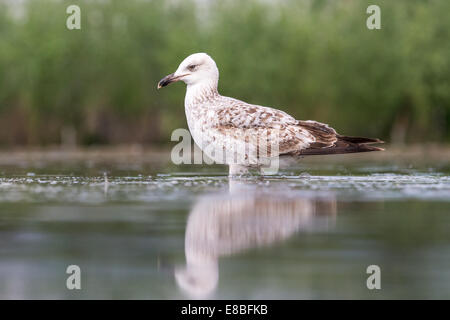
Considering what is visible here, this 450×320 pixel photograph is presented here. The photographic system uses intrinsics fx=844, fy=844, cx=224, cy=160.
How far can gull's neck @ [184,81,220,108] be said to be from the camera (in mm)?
10898

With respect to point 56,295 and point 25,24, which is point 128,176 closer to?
point 56,295

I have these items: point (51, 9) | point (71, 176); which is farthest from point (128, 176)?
point (51, 9)

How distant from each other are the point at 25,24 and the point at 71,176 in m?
26.2

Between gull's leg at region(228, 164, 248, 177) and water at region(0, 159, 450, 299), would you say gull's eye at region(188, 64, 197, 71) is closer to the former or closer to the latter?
gull's leg at region(228, 164, 248, 177)

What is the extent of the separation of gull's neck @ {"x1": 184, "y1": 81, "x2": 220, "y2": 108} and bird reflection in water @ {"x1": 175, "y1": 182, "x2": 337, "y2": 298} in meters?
2.21

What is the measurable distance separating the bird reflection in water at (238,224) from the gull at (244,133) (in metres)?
1.46

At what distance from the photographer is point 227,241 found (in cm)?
570

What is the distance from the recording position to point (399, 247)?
5.53m
